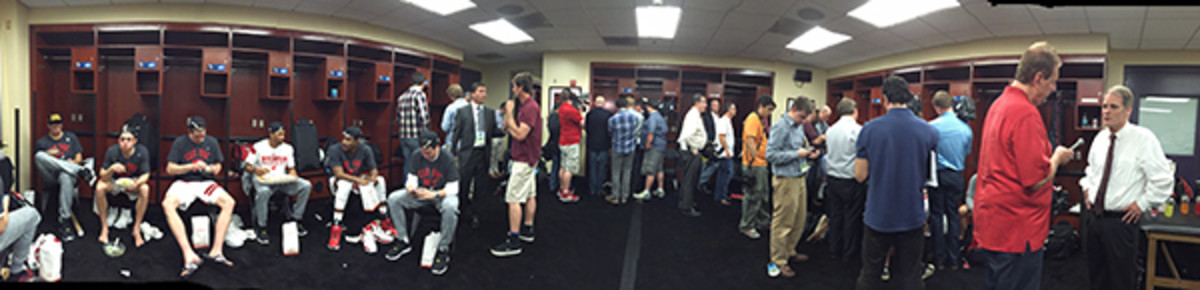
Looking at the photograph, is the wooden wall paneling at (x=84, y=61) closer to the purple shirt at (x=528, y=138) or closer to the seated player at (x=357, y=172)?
the seated player at (x=357, y=172)

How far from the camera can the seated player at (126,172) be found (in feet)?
10.9

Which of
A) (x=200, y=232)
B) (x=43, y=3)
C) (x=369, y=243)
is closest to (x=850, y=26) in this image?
(x=369, y=243)

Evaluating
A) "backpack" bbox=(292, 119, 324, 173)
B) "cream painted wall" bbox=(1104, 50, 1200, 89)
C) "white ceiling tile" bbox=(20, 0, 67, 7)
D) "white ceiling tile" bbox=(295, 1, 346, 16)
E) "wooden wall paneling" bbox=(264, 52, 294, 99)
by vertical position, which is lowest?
"backpack" bbox=(292, 119, 324, 173)

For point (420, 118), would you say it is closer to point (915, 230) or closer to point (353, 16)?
point (353, 16)

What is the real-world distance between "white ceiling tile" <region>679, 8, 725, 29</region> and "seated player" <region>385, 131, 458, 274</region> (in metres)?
2.95

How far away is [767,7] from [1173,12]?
11.7 ft

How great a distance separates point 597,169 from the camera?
5.59 meters

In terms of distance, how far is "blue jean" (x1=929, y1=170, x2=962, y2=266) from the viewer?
288cm

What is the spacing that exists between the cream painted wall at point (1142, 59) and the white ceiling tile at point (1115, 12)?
59.1 inches

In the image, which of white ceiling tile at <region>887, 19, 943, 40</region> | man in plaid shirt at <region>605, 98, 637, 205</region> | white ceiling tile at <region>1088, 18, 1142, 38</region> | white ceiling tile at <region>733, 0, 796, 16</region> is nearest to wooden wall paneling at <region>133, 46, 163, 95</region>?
man in plaid shirt at <region>605, 98, 637, 205</region>

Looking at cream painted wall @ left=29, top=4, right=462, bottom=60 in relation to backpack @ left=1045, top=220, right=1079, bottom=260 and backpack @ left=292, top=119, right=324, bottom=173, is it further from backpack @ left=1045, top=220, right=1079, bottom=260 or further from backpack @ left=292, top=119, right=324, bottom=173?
backpack @ left=1045, top=220, right=1079, bottom=260

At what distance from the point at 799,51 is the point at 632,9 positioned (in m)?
3.25

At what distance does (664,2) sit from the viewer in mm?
4504

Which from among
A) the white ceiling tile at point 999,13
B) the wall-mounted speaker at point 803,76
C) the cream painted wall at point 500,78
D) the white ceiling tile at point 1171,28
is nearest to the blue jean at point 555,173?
the cream painted wall at point 500,78
